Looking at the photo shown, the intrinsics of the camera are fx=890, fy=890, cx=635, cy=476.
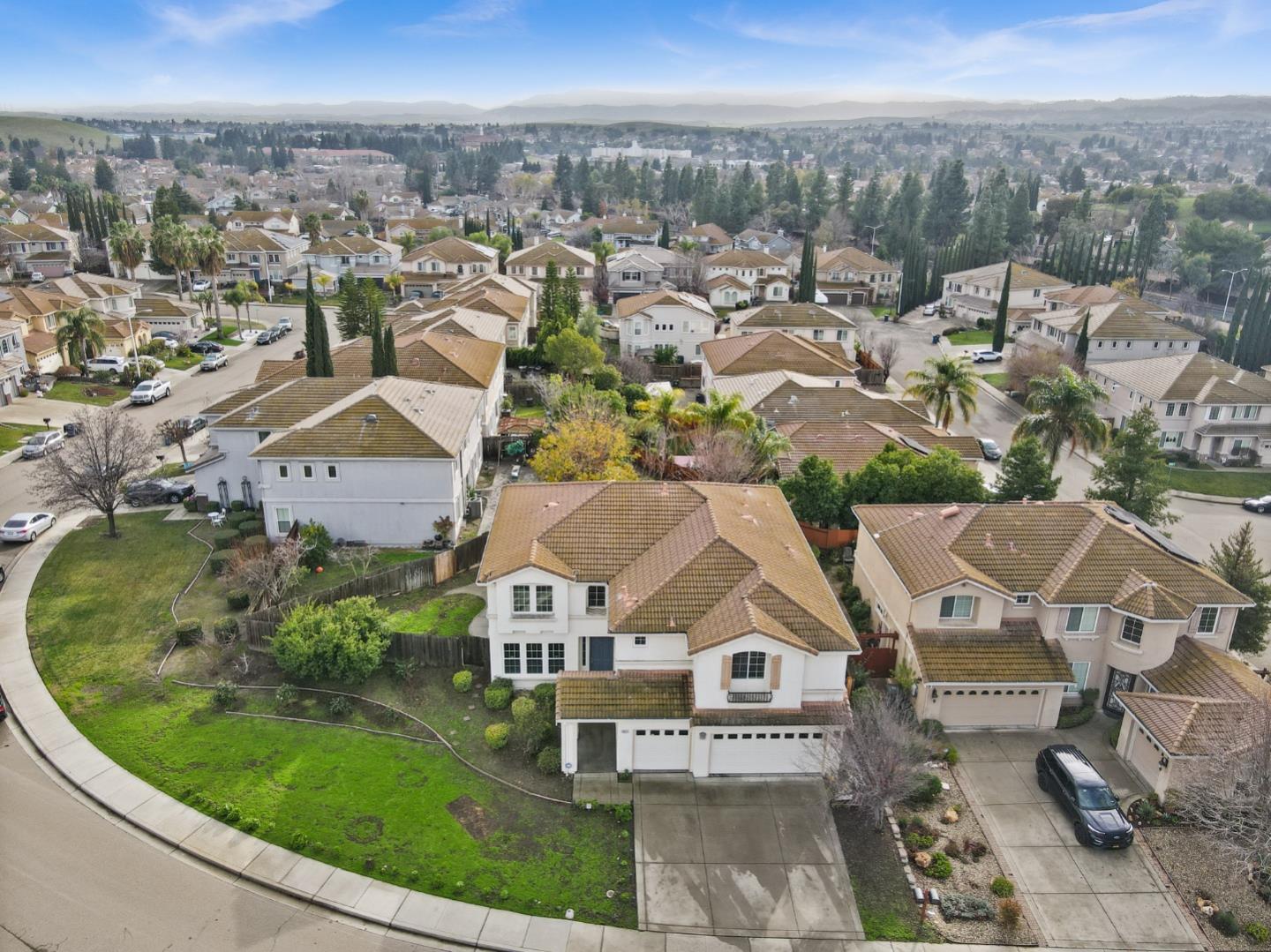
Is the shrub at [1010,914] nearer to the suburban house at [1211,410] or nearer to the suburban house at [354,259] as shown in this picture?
the suburban house at [1211,410]

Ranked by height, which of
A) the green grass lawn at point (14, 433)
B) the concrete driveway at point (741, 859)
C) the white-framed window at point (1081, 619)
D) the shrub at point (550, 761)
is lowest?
the concrete driveway at point (741, 859)

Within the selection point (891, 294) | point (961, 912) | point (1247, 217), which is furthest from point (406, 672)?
point (1247, 217)

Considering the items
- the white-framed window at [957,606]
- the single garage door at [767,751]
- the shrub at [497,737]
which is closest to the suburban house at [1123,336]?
the white-framed window at [957,606]

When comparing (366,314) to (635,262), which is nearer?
(366,314)

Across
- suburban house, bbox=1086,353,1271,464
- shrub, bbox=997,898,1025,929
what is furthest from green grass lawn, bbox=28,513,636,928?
suburban house, bbox=1086,353,1271,464

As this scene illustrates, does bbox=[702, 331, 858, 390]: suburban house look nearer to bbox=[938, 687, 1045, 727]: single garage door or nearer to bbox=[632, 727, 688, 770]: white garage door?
bbox=[938, 687, 1045, 727]: single garage door

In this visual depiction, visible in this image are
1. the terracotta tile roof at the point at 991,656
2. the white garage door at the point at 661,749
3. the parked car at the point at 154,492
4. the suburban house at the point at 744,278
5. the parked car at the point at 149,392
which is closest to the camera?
the white garage door at the point at 661,749

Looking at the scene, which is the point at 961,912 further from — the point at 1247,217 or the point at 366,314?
the point at 1247,217
